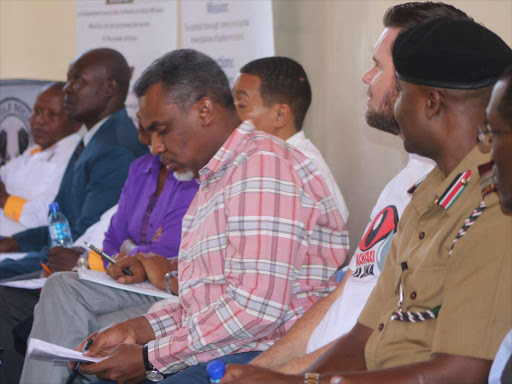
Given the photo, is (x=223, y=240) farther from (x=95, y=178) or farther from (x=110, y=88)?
(x=110, y=88)

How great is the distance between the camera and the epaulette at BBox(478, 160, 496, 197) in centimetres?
154

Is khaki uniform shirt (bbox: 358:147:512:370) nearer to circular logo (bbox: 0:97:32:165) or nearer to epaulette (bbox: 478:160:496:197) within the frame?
epaulette (bbox: 478:160:496:197)

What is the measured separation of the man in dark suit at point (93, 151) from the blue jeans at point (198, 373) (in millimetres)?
2064

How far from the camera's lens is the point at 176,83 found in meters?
2.69

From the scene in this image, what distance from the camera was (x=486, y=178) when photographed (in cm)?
157

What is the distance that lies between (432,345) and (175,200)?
6.47 ft

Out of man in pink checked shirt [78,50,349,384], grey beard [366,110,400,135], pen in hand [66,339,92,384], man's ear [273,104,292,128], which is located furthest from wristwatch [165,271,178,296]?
man's ear [273,104,292,128]

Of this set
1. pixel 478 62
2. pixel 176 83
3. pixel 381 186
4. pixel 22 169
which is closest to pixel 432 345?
pixel 478 62

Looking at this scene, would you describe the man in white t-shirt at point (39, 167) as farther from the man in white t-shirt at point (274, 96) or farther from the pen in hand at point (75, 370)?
the pen in hand at point (75, 370)

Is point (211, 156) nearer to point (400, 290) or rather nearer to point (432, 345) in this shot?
point (400, 290)

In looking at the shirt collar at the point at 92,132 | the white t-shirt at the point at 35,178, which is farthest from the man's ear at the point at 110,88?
the white t-shirt at the point at 35,178

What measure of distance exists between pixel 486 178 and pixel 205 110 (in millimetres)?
1294

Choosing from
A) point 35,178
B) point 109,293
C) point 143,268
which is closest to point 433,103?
point 143,268

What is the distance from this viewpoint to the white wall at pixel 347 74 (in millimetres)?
3547
